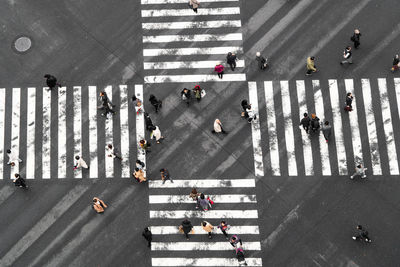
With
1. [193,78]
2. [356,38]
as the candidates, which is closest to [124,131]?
[193,78]

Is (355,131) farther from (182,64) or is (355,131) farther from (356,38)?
(182,64)

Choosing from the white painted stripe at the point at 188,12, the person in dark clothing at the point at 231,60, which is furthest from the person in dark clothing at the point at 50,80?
the person in dark clothing at the point at 231,60

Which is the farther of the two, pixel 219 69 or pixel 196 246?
pixel 219 69

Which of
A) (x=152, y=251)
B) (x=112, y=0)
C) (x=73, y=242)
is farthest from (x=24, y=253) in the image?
(x=112, y=0)

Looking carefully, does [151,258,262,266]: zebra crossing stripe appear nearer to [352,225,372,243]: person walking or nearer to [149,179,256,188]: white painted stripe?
[149,179,256,188]: white painted stripe

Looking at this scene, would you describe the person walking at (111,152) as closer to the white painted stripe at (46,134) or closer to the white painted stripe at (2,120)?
the white painted stripe at (46,134)

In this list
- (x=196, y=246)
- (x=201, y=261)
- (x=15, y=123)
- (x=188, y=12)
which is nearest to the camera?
(x=201, y=261)

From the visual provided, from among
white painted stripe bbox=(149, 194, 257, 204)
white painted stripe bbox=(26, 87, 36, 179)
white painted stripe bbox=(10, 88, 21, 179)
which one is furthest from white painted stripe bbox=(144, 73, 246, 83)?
white painted stripe bbox=(10, 88, 21, 179)

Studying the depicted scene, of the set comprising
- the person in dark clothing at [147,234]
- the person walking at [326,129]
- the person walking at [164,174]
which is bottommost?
the person in dark clothing at [147,234]
